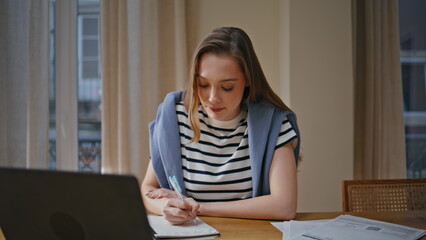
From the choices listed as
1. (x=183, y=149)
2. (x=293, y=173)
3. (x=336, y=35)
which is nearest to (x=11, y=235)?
(x=183, y=149)

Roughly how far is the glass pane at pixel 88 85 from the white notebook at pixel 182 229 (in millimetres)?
1841

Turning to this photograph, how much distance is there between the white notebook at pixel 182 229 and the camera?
975 millimetres

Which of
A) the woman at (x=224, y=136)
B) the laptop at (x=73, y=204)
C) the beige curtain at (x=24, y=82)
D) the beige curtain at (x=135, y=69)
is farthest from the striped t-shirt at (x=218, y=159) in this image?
the beige curtain at (x=24, y=82)

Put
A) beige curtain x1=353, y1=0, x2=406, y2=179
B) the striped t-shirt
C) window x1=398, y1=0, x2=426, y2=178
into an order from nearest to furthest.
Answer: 1. the striped t-shirt
2. beige curtain x1=353, y1=0, x2=406, y2=179
3. window x1=398, y1=0, x2=426, y2=178

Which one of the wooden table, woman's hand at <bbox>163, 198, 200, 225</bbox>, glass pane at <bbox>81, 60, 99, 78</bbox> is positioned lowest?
the wooden table

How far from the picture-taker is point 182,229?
1029 millimetres

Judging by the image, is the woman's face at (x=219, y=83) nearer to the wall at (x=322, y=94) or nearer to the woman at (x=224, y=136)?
the woman at (x=224, y=136)

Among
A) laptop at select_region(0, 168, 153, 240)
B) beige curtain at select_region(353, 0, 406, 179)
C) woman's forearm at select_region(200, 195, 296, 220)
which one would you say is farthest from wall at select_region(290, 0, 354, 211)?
laptop at select_region(0, 168, 153, 240)

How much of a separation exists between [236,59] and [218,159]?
0.37 metres

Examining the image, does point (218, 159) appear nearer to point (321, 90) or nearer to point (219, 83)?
point (219, 83)

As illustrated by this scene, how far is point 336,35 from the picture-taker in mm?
2469

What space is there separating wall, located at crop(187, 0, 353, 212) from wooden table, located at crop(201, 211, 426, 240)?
125 centimetres

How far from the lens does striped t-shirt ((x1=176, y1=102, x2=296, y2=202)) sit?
1400 mm

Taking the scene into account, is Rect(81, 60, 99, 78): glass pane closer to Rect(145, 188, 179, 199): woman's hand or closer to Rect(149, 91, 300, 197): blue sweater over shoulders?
Rect(149, 91, 300, 197): blue sweater over shoulders
